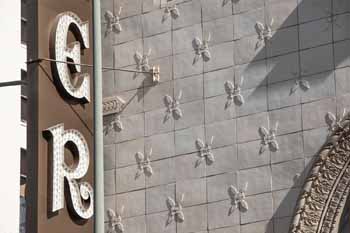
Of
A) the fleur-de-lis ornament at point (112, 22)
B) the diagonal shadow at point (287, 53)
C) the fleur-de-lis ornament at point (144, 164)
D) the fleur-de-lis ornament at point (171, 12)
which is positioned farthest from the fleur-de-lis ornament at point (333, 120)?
the fleur-de-lis ornament at point (112, 22)

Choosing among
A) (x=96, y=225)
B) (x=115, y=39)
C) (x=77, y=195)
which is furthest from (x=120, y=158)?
(x=96, y=225)

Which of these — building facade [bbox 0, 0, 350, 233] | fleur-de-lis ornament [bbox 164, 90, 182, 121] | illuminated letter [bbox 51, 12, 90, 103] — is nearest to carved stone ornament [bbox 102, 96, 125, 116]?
building facade [bbox 0, 0, 350, 233]

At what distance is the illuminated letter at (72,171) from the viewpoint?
42.7 feet

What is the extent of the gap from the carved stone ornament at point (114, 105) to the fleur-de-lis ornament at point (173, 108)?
771 mm

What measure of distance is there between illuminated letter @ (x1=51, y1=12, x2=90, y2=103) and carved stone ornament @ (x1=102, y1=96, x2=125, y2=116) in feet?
14.8

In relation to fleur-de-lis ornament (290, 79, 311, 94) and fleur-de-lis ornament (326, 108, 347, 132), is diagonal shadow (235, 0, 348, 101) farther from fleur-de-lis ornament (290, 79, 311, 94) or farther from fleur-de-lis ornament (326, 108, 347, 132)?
fleur-de-lis ornament (326, 108, 347, 132)

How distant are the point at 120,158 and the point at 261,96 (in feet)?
7.54

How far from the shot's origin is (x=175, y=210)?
1778 cm

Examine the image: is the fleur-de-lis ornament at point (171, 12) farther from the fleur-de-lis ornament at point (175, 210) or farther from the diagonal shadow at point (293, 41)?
the fleur-de-lis ornament at point (175, 210)

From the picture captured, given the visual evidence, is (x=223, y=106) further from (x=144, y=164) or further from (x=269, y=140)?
(x=144, y=164)

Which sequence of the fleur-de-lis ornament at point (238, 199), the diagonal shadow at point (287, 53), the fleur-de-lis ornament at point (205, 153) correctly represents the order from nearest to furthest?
the diagonal shadow at point (287, 53)
the fleur-de-lis ornament at point (238, 199)
the fleur-de-lis ornament at point (205, 153)

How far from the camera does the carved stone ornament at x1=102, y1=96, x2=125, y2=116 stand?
1875 cm

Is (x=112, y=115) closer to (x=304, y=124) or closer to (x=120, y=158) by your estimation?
(x=120, y=158)

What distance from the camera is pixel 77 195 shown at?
13.4 metres
